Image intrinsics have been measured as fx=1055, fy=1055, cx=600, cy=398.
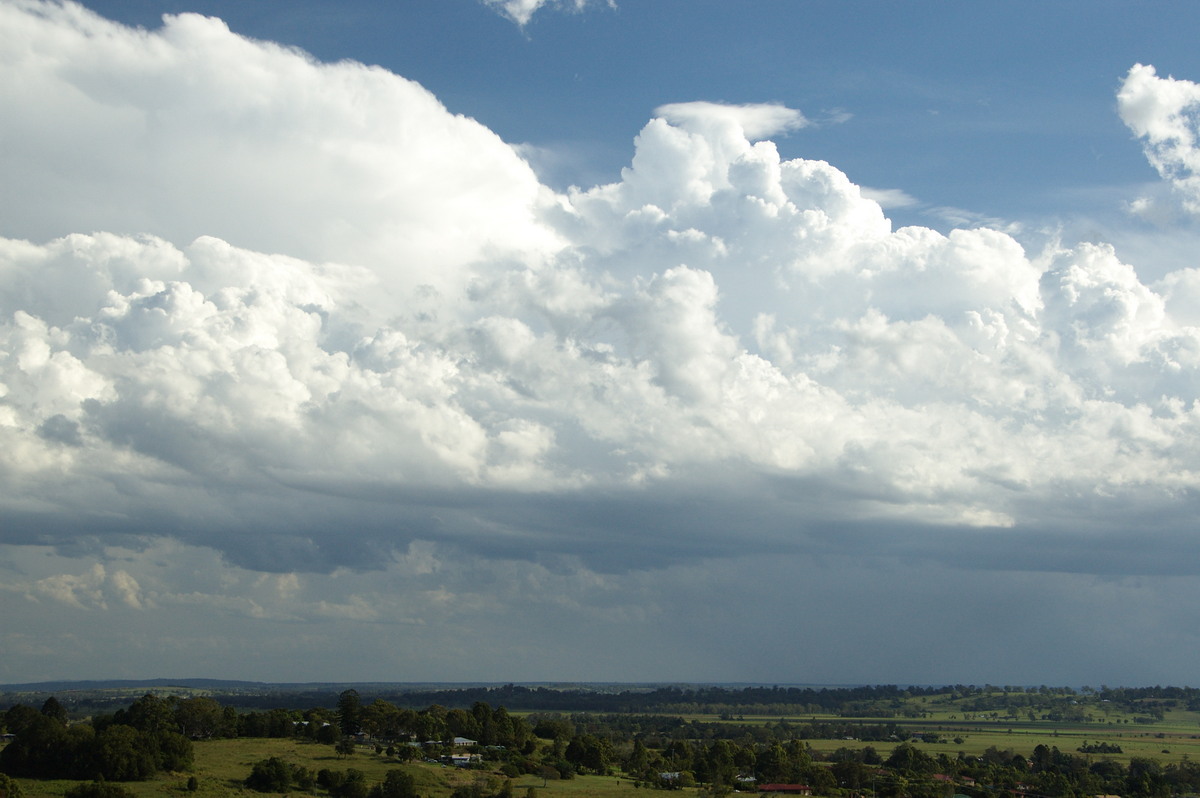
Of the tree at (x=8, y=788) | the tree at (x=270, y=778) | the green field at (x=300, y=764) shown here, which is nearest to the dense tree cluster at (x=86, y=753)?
the green field at (x=300, y=764)

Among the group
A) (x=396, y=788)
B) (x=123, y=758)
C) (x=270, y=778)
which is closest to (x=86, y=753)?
(x=123, y=758)

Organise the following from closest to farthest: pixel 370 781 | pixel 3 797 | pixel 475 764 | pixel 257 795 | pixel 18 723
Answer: pixel 3 797
pixel 257 795
pixel 370 781
pixel 18 723
pixel 475 764

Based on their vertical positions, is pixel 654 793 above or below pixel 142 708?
below

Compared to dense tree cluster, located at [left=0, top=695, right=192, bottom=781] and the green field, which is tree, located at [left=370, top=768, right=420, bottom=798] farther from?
dense tree cluster, located at [left=0, top=695, right=192, bottom=781]

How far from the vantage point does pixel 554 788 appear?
602 feet

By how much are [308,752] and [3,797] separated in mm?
71790

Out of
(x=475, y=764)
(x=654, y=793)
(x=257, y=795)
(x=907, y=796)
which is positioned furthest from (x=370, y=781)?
(x=907, y=796)

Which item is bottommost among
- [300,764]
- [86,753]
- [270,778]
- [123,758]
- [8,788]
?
[300,764]

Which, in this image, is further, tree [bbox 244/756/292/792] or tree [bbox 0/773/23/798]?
tree [bbox 244/756/292/792]

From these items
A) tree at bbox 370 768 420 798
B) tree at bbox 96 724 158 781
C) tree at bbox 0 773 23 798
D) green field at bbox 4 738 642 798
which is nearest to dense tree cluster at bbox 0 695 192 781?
tree at bbox 96 724 158 781

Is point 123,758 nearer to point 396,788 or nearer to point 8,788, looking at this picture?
point 8,788

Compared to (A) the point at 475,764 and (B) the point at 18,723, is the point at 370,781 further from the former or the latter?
(B) the point at 18,723

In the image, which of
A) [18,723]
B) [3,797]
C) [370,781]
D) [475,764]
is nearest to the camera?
[3,797]

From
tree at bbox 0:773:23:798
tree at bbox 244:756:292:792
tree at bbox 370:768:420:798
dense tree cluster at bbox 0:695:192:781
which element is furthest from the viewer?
Answer: tree at bbox 244:756:292:792
